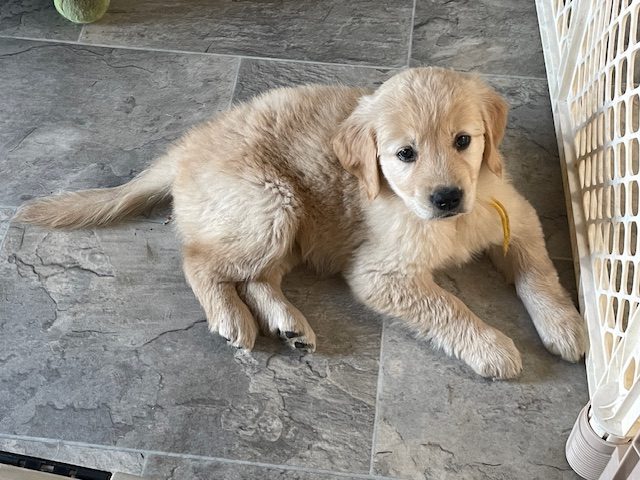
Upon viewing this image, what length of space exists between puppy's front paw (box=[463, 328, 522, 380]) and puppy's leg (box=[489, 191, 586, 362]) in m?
0.11

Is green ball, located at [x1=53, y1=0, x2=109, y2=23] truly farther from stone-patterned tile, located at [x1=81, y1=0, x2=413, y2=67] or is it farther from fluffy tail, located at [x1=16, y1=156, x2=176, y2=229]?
fluffy tail, located at [x1=16, y1=156, x2=176, y2=229]

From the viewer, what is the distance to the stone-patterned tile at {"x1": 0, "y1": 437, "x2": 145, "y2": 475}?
1.88 metres

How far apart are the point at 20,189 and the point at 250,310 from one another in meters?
0.87

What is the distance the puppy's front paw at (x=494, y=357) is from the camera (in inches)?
76.8

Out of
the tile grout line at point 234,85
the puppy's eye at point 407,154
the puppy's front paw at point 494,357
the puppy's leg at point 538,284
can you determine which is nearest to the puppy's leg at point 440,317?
the puppy's front paw at point 494,357

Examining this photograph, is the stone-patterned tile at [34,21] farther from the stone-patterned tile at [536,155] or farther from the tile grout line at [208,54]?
the stone-patterned tile at [536,155]

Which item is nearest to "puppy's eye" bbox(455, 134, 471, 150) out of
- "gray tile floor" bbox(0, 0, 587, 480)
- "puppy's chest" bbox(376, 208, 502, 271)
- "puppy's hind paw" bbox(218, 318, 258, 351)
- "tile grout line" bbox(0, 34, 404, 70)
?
"puppy's chest" bbox(376, 208, 502, 271)

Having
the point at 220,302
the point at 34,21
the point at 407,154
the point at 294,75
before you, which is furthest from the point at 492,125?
the point at 34,21

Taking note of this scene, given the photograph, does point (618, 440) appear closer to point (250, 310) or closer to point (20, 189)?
point (250, 310)

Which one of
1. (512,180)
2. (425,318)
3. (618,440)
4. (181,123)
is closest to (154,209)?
(181,123)

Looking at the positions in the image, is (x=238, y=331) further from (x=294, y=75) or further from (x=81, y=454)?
(x=294, y=75)

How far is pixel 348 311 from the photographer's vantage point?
2.16m

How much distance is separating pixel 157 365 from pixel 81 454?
0.29 metres

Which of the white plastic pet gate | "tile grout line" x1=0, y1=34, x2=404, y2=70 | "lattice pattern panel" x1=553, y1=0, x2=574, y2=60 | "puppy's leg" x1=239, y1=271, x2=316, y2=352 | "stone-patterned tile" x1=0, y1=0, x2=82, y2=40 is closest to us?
the white plastic pet gate
